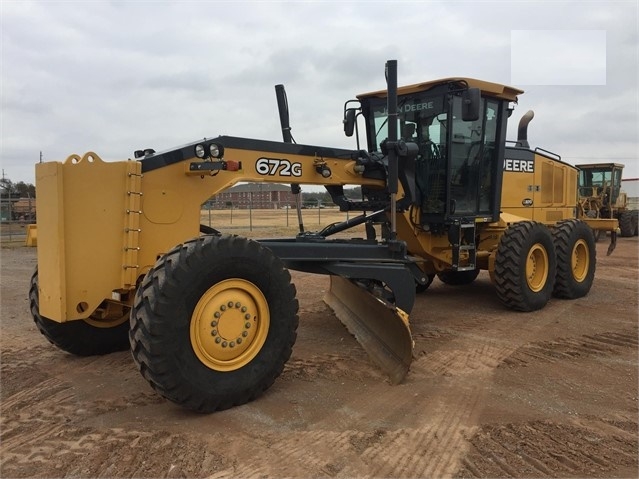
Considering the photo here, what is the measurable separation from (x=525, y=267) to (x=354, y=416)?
4220 mm

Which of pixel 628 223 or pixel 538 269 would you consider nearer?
pixel 538 269

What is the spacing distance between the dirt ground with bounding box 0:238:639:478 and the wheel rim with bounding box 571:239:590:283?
8.22 feet

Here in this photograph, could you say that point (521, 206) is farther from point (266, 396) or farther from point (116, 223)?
point (116, 223)

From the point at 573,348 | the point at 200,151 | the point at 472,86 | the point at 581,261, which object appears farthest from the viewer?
the point at 581,261

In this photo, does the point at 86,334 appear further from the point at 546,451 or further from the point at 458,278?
the point at 458,278

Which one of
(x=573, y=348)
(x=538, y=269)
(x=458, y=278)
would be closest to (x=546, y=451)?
(x=573, y=348)

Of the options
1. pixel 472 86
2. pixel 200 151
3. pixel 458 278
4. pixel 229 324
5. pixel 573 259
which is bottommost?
pixel 458 278

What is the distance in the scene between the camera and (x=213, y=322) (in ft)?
12.1

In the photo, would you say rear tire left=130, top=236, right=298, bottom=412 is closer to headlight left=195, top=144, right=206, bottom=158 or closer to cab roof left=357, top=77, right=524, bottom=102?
headlight left=195, top=144, right=206, bottom=158

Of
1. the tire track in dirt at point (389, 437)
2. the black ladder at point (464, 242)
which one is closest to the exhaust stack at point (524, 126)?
the black ladder at point (464, 242)

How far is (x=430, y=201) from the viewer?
6.71 meters

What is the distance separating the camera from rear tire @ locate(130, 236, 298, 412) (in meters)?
3.40

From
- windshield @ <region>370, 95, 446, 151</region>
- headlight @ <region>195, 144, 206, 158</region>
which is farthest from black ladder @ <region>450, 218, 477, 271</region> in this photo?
headlight @ <region>195, 144, 206, 158</region>

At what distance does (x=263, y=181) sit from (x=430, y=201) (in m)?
2.79
